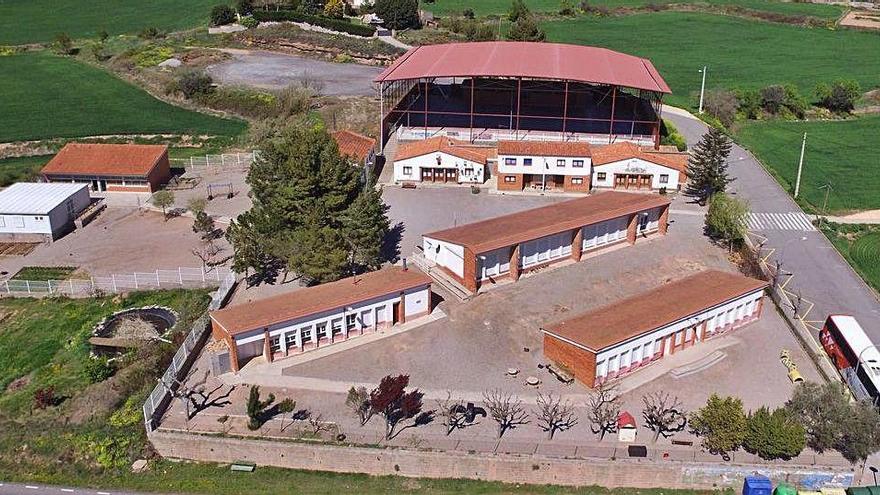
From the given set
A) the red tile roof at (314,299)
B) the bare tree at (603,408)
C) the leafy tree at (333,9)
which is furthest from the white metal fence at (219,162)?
the leafy tree at (333,9)

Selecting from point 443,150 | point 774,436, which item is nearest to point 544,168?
point 443,150

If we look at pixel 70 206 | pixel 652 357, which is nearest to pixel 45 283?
→ pixel 70 206

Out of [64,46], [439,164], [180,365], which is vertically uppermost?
[64,46]

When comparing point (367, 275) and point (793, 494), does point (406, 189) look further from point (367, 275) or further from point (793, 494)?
point (793, 494)

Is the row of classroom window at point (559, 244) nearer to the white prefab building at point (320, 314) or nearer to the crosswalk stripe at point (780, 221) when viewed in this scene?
the white prefab building at point (320, 314)

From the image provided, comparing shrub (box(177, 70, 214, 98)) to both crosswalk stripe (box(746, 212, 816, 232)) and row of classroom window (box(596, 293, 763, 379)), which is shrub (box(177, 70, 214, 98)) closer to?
crosswalk stripe (box(746, 212, 816, 232))

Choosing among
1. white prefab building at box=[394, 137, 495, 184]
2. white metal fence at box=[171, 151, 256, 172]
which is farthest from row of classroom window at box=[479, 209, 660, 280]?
→ white metal fence at box=[171, 151, 256, 172]

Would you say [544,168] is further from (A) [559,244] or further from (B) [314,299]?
(B) [314,299]
